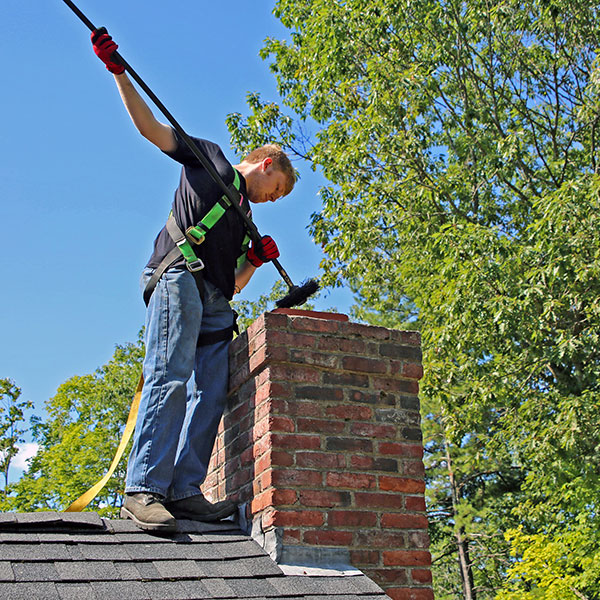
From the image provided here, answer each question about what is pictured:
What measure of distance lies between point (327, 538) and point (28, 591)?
4.17 feet

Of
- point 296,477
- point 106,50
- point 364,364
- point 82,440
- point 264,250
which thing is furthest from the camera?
point 82,440

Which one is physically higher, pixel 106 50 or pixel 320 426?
pixel 106 50

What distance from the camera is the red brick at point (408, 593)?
3.23 meters

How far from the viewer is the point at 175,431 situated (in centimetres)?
329

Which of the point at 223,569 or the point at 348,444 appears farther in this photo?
the point at 348,444

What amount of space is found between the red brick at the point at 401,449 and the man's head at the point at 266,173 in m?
1.57

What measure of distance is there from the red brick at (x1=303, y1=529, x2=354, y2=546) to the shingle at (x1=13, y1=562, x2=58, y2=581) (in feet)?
3.46

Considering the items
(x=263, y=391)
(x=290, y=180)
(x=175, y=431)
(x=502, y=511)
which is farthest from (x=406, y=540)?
(x=502, y=511)

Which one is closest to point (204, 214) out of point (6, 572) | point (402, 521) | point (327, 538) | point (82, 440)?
point (327, 538)

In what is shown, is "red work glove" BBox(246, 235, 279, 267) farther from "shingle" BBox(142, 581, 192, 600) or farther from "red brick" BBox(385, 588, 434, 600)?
"shingle" BBox(142, 581, 192, 600)

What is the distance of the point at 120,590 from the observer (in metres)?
2.53

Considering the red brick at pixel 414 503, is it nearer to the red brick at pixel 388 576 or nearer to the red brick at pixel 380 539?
the red brick at pixel 380 539

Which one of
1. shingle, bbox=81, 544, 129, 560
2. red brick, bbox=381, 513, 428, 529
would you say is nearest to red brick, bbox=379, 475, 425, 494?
red brick, bbox=381, 513, 428, 529

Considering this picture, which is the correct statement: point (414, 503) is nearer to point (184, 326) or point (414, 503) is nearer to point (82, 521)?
point (184, 326)
